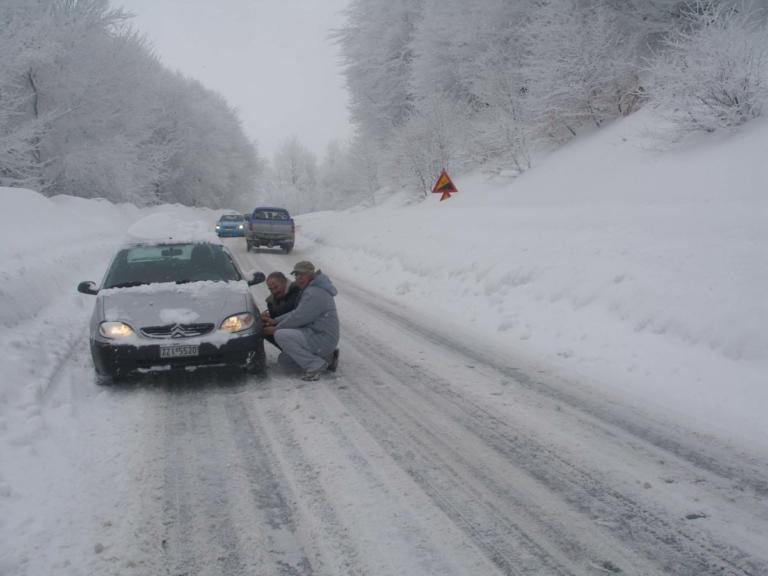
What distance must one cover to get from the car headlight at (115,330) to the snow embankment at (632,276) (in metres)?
4.66

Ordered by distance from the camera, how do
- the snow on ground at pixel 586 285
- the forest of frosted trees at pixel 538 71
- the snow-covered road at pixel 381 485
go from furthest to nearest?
the forest of frosted trees at pixel 538 71 → the snow on ground at pixel 586 285 → the snow-covered road at pixel 381 485

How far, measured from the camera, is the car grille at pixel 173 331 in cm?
550

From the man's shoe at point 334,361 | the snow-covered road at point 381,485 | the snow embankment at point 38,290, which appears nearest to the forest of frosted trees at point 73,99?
the snow embankment at point 38,290

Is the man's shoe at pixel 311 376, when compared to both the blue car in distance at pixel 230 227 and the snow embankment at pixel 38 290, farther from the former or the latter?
the blue car in distance at pixel 230 227

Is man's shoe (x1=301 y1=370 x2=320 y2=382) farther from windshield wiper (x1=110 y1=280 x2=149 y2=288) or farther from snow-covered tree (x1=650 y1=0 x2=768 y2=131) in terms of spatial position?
snow-covered tree (x1=650 y1=0 x2=768 y2=131)

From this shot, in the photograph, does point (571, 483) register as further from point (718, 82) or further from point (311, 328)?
point (718, 82)

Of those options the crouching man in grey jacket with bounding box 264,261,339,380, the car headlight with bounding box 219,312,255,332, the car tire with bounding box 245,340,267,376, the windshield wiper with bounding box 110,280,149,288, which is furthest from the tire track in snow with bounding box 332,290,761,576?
the windshield wiper with bounding box 110,280,149,288

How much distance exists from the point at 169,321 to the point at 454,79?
92.5 feet

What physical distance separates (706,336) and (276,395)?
482 centimetres

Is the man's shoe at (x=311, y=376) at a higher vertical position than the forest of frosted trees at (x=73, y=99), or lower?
lower

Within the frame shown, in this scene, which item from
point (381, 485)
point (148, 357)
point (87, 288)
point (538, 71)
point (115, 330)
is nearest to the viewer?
point (381, 485)

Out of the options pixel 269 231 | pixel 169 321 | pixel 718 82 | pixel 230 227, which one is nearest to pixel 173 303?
pixel 169 321

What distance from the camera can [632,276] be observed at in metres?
7.65

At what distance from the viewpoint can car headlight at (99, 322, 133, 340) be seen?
18.0 feet
